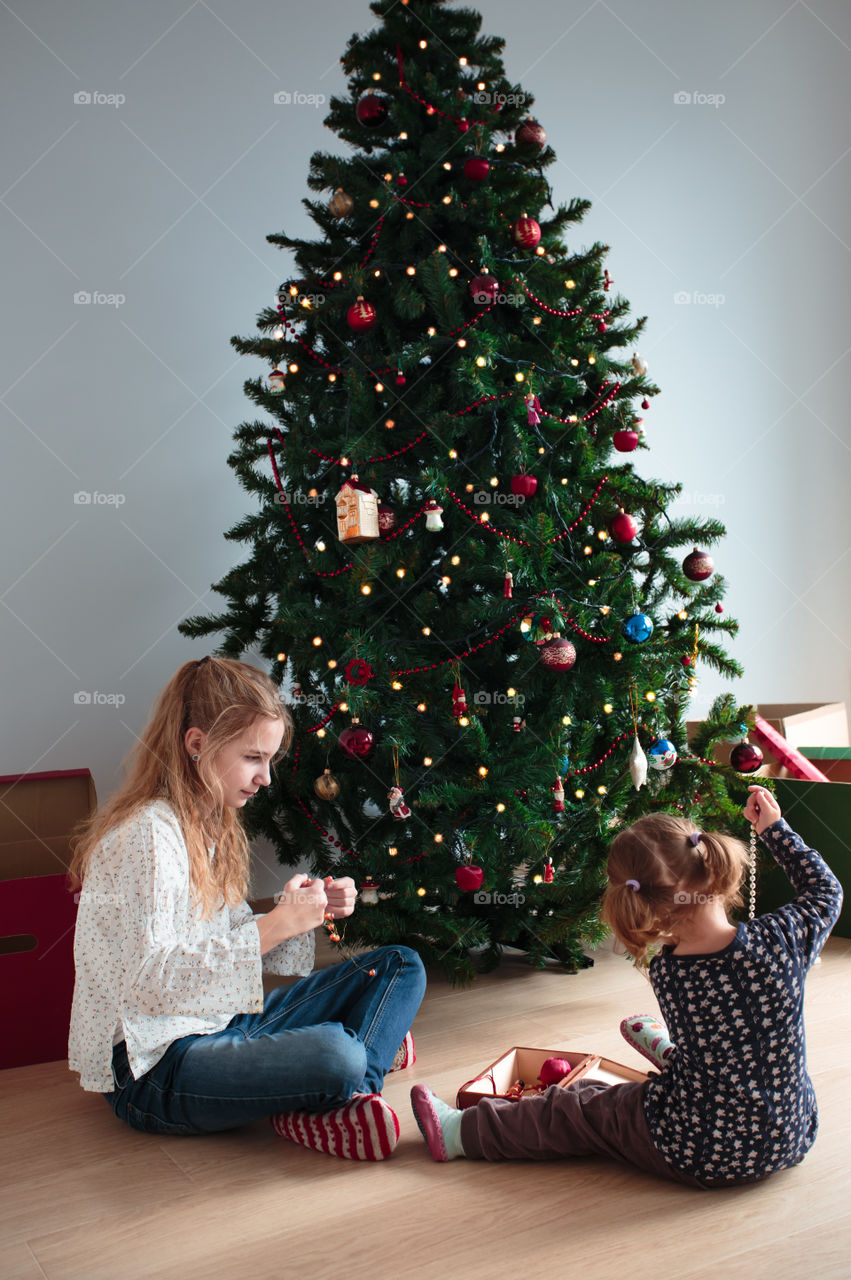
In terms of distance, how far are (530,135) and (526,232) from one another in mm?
237

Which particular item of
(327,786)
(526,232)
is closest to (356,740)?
(327,786)

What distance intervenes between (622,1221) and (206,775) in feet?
2.71

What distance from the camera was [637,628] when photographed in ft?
6.25

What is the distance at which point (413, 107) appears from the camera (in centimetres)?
198

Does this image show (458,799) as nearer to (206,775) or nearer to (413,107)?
(206,775)

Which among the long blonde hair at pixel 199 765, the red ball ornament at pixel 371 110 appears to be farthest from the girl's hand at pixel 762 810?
the red ball ornament at pixel 371 110

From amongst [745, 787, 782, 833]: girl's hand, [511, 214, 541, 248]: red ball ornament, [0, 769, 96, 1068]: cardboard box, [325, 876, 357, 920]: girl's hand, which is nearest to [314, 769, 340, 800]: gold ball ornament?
[325, 876, 357, 920]: girl's hand

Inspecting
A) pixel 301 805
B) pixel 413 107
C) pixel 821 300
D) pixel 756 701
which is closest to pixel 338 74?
pixel 413 107

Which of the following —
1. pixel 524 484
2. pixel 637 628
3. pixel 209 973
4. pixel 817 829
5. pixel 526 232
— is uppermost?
pixel 526 232

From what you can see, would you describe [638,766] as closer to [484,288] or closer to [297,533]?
[297,533]

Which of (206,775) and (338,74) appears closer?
(206,775)

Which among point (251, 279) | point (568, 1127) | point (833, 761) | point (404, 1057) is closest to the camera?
point (568, 1127)

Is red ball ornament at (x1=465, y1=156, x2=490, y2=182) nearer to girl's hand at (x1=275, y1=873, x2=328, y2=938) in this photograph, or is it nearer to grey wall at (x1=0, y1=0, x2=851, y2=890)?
grey wall at (x1=0, y1=0, x2=851, y2=890)

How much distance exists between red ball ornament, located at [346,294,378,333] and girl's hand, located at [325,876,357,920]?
1041mm
